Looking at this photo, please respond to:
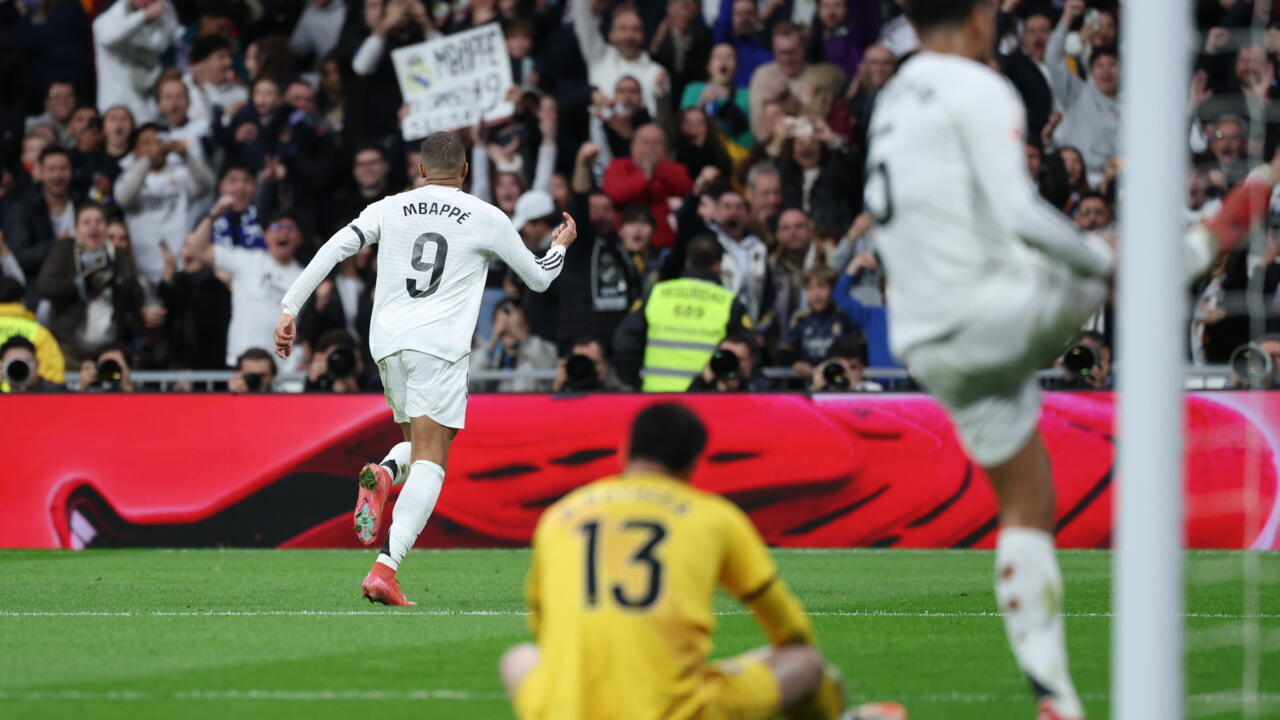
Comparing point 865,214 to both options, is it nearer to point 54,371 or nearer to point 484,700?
point 54,371

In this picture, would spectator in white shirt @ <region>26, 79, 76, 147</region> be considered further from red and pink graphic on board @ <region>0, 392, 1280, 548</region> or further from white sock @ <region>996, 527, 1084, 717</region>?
white sock @ <region>996, 527, 1084, 717</region>

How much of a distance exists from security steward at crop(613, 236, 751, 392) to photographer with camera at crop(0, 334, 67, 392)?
4.48m

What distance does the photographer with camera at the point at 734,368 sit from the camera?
14734 mm

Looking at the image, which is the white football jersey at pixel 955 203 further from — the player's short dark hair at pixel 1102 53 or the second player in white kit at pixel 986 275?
the player's short dark hair at pixel 1102 53

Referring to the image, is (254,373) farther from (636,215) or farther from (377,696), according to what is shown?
(377,696)

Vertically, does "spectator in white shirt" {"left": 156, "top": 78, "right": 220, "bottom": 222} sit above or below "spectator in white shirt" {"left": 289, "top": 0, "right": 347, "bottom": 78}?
below

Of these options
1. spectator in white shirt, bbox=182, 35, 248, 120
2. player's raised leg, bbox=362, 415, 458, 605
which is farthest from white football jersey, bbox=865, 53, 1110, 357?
spectator in white shirt, bbox=182, 35, 248, 120

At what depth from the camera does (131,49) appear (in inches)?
711

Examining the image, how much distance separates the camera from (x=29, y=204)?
55.4 ft

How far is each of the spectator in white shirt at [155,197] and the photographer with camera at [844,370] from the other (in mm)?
5876

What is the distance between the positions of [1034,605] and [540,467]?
910 centimetres

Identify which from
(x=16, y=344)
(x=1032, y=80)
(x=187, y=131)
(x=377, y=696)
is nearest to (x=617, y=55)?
(x=1032, y=80)

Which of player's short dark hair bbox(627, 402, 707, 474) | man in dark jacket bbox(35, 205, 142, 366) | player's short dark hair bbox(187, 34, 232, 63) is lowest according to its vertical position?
man in dark jacket bbox(35, 205, 142, 366)

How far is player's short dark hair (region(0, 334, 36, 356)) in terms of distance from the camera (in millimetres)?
15516
